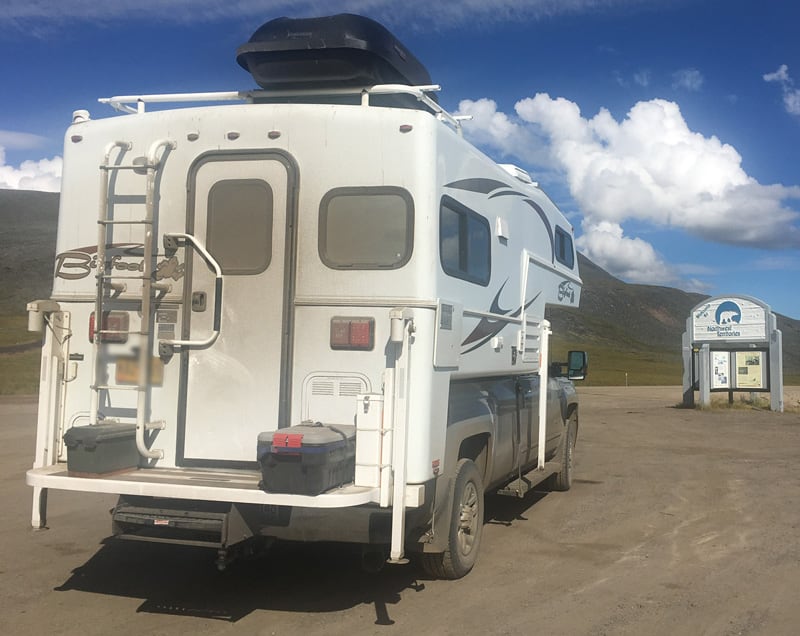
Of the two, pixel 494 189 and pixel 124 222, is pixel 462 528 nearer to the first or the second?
pixel 494 189

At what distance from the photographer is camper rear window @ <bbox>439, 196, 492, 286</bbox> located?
6043 mm

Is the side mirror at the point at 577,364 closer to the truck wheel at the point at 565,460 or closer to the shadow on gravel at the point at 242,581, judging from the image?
the truck wheel at the point at 565,460

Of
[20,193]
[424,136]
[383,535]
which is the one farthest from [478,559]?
[20,193]

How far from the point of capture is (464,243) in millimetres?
6445

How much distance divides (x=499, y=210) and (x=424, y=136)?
5.71 feet

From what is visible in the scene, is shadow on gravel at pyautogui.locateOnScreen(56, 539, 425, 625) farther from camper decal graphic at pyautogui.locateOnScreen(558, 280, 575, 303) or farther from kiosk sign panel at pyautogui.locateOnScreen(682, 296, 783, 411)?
kiosk sign panel at pyautogui.locateOnScreen(682, 296, 783, 411)

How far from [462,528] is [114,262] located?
3.20 metres

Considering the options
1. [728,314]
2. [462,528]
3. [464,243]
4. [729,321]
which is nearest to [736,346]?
[729,321]

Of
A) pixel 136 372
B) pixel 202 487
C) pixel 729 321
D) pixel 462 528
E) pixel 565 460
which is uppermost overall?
pixel 729 321

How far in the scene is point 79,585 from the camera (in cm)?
641

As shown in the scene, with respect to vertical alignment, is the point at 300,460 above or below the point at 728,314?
below

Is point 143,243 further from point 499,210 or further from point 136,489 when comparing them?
point 499,210

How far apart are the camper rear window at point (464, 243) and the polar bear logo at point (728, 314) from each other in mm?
19569

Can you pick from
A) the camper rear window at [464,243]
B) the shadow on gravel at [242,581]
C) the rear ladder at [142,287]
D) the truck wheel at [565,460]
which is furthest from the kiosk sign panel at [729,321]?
the rear ladder at [142,287]
